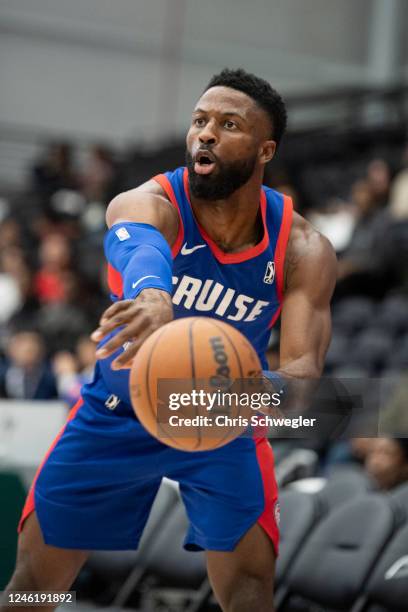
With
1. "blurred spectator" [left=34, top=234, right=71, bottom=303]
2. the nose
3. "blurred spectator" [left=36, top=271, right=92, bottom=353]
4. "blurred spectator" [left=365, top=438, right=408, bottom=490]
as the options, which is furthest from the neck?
"blurred spectator" [left=34, top=234, right=71, bottom=303]

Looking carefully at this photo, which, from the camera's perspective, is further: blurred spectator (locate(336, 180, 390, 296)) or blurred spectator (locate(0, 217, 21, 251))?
blurred spectator (locate(0, 217, 21, 251))

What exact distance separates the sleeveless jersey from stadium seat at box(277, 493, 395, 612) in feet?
5.71

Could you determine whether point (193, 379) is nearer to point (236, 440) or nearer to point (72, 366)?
point (236, 440)

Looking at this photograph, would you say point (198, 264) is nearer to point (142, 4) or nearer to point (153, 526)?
point (153, 526)

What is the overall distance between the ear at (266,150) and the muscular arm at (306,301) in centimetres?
32

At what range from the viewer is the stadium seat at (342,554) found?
5.24 m

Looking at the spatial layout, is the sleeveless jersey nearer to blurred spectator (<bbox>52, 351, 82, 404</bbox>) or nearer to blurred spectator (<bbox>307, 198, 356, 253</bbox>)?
blurred spectator (<bbox>52, 351, 82, 404</bbox>)

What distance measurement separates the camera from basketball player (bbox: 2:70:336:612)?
12.6 feet

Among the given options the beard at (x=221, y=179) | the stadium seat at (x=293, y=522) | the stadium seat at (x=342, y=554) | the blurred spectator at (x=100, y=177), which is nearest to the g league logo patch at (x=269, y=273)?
the beard at (x=221, y=179)

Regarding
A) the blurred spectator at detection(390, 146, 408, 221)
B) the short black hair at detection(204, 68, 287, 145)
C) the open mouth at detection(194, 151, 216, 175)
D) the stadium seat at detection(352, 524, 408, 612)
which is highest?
the short black hair at detection(204, 68, 287, 145)

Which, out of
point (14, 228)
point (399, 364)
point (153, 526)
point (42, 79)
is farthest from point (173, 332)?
point (42, 79)

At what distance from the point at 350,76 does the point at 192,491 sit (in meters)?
14.9

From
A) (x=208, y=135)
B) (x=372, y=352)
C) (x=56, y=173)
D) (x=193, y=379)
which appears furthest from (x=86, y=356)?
(x=193, y=379)

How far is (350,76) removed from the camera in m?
18.0
